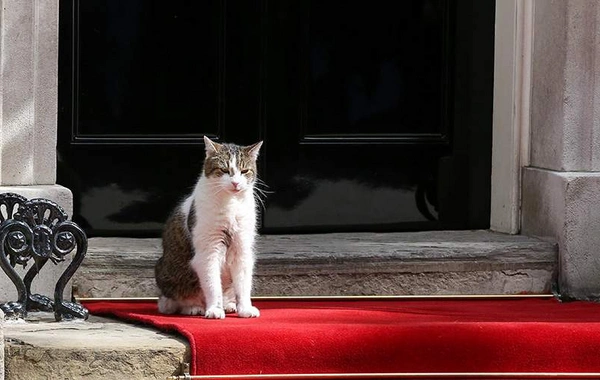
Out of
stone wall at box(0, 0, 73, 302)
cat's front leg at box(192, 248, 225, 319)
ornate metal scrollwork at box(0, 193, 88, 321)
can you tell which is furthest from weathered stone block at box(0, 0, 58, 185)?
cat's front leg at box(192, 248, 225, 319)

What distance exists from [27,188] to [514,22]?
247 cm

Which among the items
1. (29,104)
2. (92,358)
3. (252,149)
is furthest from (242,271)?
(29,104)

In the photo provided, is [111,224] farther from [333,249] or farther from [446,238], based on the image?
[446,238]

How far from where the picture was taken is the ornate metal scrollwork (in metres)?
5.87

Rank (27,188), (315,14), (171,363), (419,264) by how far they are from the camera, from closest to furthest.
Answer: (171,363)
(27,188)
(419,264)
(315,14)

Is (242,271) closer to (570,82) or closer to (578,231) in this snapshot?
(578,231)

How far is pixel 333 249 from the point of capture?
6.81 meters

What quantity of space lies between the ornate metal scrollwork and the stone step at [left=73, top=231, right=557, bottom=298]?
0.50 metres

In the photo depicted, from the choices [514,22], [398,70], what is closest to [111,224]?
[398,70]

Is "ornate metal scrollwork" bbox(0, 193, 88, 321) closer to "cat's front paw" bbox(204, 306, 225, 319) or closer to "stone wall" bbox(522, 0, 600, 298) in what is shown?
"cat's front paw" bbox(204, 306, 225, 319)

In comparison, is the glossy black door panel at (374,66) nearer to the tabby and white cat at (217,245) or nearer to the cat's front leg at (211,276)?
the tabby and white cat at (217,245)

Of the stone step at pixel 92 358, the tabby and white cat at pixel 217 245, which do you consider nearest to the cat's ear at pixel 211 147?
the tabby and white cat at pixel 217 245

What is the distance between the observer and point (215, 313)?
596 cm

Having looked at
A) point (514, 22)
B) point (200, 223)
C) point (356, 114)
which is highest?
point (514, 22)
